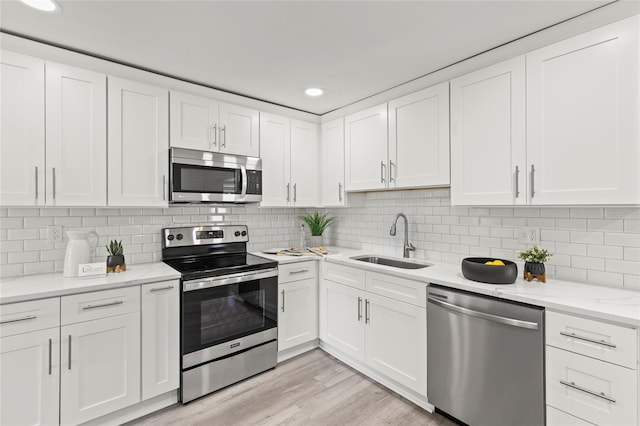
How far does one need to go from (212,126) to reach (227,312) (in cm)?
158

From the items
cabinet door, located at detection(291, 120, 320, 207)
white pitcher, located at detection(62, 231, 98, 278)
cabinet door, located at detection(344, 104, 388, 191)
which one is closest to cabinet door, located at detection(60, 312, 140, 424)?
white pitcher, located at detection(62, 231, 98, 278)

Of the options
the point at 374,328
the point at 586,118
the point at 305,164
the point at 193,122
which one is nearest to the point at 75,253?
the point at 193,122

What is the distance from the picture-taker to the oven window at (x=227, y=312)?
7.60 ft

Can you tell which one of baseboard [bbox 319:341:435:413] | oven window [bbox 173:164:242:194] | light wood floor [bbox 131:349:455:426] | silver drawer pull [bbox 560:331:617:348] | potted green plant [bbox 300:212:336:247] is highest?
oven window [bbox 173:164:242:194]

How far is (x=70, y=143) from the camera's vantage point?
6.95 ft

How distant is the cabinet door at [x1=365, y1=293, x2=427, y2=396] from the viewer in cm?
221

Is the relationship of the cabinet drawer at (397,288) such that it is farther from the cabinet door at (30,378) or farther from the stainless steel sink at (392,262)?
the cabinet door at (30,378)

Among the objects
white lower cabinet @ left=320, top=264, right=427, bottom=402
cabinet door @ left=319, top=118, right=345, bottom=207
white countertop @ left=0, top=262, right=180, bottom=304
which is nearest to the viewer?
white countertop @ left=0, top=262, right=180, bottom=304

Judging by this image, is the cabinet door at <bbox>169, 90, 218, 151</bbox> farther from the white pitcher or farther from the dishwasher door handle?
the dishwasher door handle

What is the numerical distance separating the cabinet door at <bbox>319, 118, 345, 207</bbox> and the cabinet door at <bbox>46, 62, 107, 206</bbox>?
2015mm

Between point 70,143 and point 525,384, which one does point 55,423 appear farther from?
point 525,384

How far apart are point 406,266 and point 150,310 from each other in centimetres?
212

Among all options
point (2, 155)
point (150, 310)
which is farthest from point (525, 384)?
point (2, 155)

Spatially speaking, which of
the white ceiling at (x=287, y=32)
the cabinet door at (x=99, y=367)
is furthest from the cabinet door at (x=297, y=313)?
the white ceiling at (x=287, y=32)
